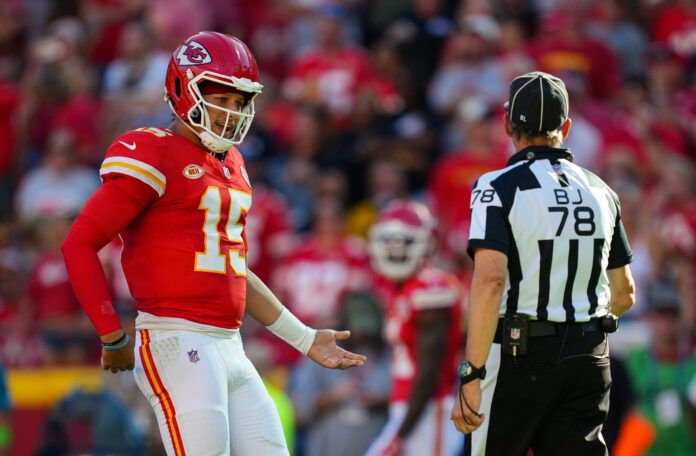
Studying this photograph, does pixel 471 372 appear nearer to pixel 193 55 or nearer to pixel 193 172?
pixel 193 172

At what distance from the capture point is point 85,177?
1235cm

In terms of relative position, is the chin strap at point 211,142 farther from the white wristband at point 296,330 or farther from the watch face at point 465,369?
the watch face at point 465,369

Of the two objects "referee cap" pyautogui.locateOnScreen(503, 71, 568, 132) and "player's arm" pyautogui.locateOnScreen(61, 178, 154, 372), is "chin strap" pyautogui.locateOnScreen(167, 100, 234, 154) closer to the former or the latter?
"player's arm" pyautogui.locateOnScreen(61, 178, 154, 372)

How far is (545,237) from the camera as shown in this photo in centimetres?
546

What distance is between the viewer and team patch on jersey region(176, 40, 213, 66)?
543cm

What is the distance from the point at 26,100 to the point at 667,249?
6.50 metres

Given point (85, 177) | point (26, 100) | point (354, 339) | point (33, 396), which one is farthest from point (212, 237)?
point (26, 100)

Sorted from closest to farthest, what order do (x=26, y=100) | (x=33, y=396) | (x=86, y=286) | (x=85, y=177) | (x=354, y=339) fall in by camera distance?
(x=86, y=286) < (x=354, y=339) < (x=33, y=396) < (x=85, y=177) < (x=26, y=100)

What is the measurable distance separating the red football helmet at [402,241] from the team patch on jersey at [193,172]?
3269 millimetres

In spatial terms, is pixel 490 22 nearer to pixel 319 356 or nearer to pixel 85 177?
pixel 85 177

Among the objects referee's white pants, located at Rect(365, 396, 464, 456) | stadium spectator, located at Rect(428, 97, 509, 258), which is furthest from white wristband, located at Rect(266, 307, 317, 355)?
stadium spectator, located at Rect(428, 97, 509, 258)

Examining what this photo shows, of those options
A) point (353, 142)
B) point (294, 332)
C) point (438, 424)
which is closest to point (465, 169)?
point (353, 142)

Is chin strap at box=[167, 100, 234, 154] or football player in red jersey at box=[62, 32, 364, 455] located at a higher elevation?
chin strap at box=[167, 100, 234, 154]

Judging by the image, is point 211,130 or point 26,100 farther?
point 26,100
